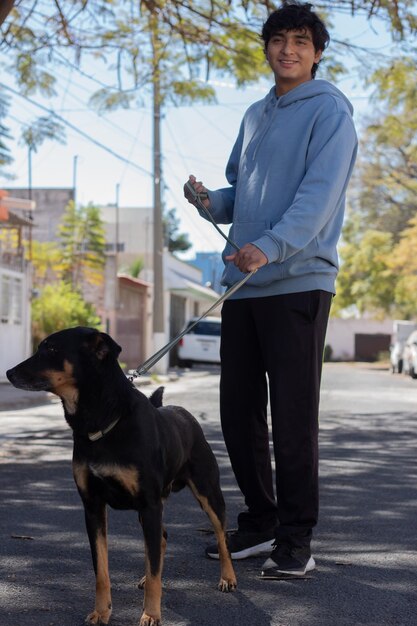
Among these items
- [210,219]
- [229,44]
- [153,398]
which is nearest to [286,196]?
[210,219]

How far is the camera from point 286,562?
4258 millimetres

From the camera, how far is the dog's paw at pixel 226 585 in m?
4.07

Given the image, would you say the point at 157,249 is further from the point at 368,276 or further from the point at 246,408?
the point at 368,276

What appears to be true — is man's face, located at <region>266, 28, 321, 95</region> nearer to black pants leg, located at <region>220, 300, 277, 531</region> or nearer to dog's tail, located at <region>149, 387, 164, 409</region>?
black pants leg, located at <region>220, 300, 277, 531</region>

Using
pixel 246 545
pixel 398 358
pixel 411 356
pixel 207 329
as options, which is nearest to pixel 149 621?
pixel 246 545

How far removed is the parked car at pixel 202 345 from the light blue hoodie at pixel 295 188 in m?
28.4

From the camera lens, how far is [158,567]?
11.7ft

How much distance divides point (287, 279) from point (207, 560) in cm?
132

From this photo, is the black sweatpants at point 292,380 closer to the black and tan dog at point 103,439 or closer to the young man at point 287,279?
the young man at point 287,279

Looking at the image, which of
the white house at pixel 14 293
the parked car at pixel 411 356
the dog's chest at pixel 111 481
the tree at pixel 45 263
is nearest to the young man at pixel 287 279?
the dog's chest at pixel 111 481

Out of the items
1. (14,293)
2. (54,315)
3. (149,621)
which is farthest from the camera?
(54,315)

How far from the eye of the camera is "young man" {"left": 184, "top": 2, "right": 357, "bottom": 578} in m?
4.32

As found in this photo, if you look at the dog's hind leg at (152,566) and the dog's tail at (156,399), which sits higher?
the dog's tail at (156,399)

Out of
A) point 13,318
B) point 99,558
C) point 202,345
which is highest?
point 13,318
